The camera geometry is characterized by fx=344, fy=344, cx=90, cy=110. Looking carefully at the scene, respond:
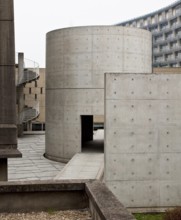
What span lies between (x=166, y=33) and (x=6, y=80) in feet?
268

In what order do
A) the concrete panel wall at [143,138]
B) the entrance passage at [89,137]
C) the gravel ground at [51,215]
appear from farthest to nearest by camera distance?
the entrance passage at [89,137] < the concrete panel wall at [143,138] < the gravel ground at [51,215]

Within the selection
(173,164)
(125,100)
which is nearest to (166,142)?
(173,164)

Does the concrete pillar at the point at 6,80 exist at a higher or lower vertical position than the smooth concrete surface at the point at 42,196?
higher

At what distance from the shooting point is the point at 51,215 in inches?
258

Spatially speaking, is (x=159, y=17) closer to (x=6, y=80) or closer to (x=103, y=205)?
(x=6, y=80)

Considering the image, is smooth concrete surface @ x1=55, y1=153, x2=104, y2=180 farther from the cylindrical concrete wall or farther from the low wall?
the low wall

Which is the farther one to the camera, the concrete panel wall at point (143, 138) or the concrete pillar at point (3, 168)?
the concrete panel wall at point (143, 138)

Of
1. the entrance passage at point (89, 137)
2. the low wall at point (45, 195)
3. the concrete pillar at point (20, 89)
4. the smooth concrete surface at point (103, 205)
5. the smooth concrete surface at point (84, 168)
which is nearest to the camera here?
the smooth concrete surface at point (103, 205)

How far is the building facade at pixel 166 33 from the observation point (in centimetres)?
7988

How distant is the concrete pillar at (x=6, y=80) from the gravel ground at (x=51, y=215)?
1.90 meters

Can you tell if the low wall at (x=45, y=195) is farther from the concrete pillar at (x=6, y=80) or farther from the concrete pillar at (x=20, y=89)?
the concrete pillar at (x=20, y=89)

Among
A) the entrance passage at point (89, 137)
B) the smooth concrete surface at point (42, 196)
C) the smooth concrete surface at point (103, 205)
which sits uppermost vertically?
the smooth concrete surface at point (103, 205)

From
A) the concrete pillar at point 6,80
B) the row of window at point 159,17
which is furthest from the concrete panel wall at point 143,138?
the row of window at point 159,17

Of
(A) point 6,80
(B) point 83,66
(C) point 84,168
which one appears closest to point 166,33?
(B) point 83,66
